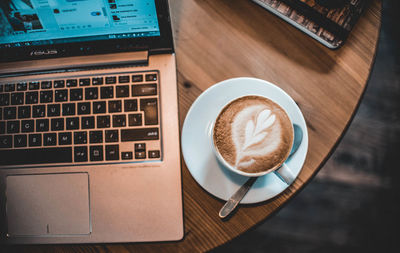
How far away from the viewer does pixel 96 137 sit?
19.9 inches

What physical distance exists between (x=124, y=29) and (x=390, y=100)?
1.07 meters

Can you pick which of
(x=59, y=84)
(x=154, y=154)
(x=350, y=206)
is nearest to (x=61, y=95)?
(x=59, y=84)

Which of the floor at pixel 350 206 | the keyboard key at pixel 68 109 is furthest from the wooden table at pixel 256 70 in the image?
the floor at pixel 350 206

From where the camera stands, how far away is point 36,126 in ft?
1.73

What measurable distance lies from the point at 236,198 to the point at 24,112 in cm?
46

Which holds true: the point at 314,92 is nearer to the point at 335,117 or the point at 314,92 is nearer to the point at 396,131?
the point at 335,117

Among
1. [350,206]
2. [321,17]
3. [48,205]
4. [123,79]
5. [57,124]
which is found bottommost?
[350,206]

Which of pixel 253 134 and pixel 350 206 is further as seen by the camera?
pixel 350 206

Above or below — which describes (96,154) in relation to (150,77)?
below

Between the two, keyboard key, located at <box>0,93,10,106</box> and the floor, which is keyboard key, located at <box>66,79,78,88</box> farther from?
the floor

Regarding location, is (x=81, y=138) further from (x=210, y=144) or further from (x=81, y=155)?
(x=210, y=144)

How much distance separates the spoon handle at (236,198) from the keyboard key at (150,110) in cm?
20

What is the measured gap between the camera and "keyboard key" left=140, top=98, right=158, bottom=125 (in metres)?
0.50

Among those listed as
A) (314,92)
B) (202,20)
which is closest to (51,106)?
(202,20)
